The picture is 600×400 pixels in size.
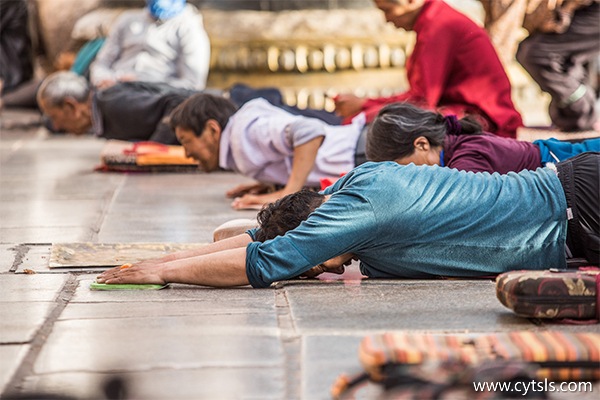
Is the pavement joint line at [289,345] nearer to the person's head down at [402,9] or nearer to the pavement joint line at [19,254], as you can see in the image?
the pavement joint line at [19,254]

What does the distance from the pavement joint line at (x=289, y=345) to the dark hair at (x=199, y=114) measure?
1964mm

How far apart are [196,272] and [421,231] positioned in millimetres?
690

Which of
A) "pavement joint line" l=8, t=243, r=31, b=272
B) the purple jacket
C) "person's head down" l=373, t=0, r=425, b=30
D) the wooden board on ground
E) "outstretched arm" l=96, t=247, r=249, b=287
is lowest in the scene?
the wooden board on ground

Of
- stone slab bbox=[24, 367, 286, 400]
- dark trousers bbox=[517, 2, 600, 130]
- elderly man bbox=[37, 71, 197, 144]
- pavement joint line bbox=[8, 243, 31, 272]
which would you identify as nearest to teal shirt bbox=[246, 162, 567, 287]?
stone slab bbox=[24, 367, 286, 400]

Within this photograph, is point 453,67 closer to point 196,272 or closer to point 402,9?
point 402,9

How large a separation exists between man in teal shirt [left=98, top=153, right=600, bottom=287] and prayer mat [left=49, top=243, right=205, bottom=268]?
39cm

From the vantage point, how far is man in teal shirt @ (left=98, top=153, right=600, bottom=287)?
10.6 ft

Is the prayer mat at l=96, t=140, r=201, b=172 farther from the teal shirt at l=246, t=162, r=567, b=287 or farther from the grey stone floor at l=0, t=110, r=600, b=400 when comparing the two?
the teal shirt at l=246, t=162, r=567, b=287

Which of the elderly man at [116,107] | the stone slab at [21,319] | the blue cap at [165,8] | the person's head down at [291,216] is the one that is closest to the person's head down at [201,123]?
the elderly man at [116,107]

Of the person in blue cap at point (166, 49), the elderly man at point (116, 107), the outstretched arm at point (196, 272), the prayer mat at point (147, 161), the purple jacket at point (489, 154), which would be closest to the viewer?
the outstretched arm at point (196, 272)

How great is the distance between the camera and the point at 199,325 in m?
2.98

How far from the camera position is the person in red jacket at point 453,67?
18.9 ft

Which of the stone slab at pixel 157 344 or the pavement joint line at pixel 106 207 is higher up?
the stone slab at pixel 157 344

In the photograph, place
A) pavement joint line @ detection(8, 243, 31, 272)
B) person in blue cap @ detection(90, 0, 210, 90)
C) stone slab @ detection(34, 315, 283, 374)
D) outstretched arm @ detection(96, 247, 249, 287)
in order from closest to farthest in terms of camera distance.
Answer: stone slab @ detection(34, 315, 283, 374) < outstretched arm @ detection(96, 247, 249, 287) < pavement joint line @ detection(8, 243, 31, 272) < person in blue cap @ detection(90, 0, 210, 90)
